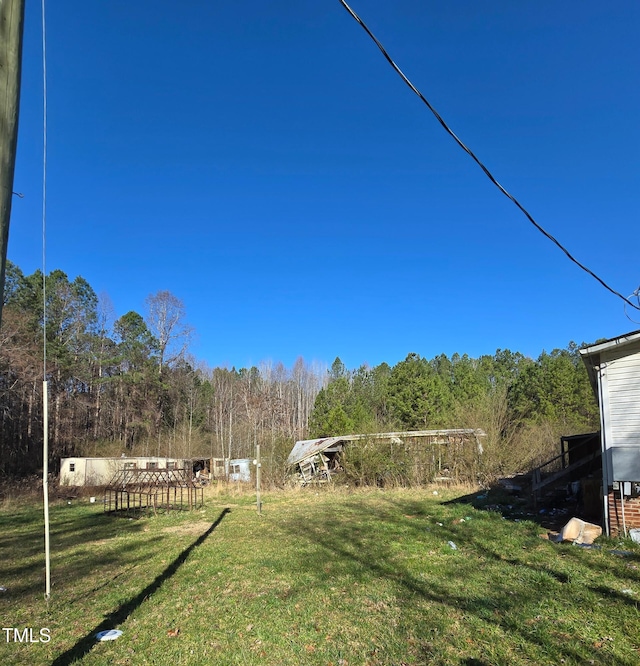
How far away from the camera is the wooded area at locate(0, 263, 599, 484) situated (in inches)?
907

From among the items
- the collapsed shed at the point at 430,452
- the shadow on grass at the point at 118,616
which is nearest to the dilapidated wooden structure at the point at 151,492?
the shadow on grass at the point at 118,616

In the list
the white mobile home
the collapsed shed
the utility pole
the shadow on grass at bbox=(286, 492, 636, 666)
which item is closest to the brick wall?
the shadow on grass at bbox=(286, 492, 636, 666)

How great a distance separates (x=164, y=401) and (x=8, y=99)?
37650 mm

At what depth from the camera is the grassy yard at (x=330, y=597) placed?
422 cm

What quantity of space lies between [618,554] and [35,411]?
102 feet

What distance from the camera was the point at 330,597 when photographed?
5.74 metres

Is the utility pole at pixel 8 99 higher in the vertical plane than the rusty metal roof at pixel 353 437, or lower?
higher

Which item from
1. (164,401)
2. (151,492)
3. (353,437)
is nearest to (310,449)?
(353,437)

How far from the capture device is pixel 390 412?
125ft

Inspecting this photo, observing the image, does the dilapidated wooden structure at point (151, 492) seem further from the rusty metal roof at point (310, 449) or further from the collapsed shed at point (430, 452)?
the collapsed shed at point (430, 452)

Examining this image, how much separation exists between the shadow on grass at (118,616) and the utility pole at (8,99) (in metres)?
4.25

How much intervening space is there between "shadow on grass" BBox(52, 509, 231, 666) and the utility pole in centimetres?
425

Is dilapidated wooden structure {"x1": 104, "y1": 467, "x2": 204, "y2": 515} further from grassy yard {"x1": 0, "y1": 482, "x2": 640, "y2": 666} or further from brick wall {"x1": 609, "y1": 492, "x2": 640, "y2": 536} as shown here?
brick wall {"x1": 609, "y1": 492, "x2": 640, "y2": 536}

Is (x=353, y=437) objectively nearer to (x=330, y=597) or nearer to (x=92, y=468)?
(x=92, y=468)
